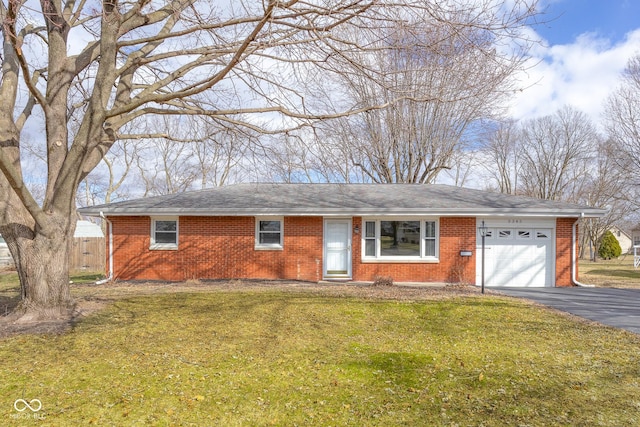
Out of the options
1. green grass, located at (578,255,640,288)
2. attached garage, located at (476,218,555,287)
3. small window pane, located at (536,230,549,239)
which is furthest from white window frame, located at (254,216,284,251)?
green grass, located at (578,255,640,288)

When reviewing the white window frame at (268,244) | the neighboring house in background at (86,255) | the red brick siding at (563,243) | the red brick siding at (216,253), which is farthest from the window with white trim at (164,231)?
the red brick siding at (563,243)

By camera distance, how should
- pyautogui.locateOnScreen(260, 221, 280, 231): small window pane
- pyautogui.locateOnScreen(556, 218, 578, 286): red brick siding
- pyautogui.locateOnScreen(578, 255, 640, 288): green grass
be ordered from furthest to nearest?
pyautogui.locateOnScreen(578, 255, 640, 288): green grass < pyautogui.locateOnScreen(260, 221, 280, 231): small window pane < pyautogui.locateOnScreen(556, 218, 578, 286): red brick siding

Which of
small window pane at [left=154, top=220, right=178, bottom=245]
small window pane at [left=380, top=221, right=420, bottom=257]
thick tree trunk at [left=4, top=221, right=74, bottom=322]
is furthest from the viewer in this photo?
small window pane at [left=154, top=220, right=178, bottom=245]

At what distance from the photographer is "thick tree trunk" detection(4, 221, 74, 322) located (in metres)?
6.86

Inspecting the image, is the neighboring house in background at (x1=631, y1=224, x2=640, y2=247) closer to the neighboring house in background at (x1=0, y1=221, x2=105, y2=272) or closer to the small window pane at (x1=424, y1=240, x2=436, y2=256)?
the small window pane at (x1=424, y1=240, x2=436, y2=256)

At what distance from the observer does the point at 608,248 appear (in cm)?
3838

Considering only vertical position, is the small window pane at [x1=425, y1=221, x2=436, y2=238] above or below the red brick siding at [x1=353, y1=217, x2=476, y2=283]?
above

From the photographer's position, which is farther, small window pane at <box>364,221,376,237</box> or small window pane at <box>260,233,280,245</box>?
small window pane at <box>260,233,280,245</box>

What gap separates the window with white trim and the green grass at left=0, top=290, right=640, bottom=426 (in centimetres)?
597

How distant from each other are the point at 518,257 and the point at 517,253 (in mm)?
138

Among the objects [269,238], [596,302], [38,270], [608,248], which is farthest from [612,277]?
[608,248]

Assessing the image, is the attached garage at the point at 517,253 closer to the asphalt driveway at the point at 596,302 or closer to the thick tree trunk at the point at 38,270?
the asphalt driveway at the point at 596,302

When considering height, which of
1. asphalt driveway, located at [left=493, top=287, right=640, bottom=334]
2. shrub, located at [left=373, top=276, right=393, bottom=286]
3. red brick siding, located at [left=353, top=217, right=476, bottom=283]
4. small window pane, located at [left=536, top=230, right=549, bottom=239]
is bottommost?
asphalt driveway, located at [left=493, top=287, right=640, bottom=334]

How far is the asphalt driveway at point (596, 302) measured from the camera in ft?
26.9
